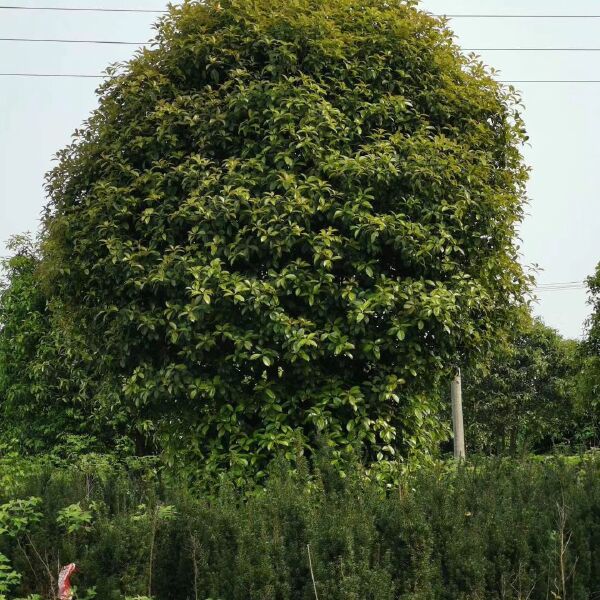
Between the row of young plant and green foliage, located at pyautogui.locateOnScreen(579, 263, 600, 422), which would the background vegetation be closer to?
the row of young plant

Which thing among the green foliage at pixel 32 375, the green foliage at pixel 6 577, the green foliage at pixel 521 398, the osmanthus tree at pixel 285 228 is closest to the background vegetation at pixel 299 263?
the osmanthus tree at pixel 285 228

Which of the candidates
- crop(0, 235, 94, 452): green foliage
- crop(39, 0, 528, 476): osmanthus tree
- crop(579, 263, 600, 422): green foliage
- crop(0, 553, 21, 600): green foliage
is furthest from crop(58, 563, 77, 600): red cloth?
crop(579, 263, 600, 422): green foliage

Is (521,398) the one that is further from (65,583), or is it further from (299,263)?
(65,583)

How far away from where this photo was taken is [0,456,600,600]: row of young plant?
197 inches

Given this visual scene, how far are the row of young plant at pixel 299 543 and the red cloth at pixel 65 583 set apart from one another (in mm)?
269

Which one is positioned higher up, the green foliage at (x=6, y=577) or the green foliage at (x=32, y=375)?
the green foliage at (x=32, y=375)

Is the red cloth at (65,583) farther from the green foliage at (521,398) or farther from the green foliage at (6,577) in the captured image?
the green foliage at (521,398)

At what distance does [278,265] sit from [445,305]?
1453 millimetres

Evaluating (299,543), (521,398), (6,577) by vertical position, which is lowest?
(6,577)

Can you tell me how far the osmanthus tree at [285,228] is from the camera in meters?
7.54

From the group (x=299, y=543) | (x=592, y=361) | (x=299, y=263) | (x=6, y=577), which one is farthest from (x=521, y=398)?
(x=6, y=577)

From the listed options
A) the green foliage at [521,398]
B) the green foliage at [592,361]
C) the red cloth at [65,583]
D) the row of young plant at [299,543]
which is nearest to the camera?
the red cloth at [65,583]

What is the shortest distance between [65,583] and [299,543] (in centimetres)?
134

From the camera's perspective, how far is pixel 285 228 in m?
7.46
